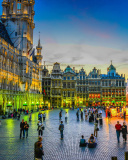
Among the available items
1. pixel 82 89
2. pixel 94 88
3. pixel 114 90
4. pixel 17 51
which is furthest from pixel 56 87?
pixel 17 51

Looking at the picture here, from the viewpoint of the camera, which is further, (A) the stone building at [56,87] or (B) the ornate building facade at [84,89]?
(B) the ornate building facade at [84,89]

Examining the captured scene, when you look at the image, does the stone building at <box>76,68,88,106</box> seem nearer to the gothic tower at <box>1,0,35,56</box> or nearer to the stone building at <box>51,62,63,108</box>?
the stone building at <box>51,62,63,108</box>

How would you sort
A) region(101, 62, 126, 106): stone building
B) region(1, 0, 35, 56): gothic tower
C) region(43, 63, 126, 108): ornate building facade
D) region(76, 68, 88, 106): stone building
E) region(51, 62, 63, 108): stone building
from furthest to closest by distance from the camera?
region(101, 62, 126, 106): stone building → region(76, 68, 88, 106): stone building → region(43, 63, 126, 108): ornate building facade → region(51, 62, 63, 108): stone building → region(1, 0, 35, 56): gothic tower

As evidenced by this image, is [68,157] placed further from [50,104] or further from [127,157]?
[50,104]

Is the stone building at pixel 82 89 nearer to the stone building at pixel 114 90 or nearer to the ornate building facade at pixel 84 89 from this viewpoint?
the ornate building facade at pixel 84 89

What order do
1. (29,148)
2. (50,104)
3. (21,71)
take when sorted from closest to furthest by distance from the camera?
1. (29,148)
2. (21,71)
3. (50,104)

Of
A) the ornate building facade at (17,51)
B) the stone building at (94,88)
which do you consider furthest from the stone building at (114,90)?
the ornate building facade at (17,51)

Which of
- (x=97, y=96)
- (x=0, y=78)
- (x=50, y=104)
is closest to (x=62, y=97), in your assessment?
(x=50, y=104)

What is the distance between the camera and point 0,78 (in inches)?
1561

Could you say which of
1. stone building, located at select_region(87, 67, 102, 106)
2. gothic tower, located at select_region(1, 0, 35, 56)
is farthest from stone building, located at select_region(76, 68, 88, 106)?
gothic tower, located at select_region(1, 0, 35, 56)

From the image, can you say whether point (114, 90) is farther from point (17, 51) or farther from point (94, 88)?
point (17, 51)

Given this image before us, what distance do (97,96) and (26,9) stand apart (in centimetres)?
5320

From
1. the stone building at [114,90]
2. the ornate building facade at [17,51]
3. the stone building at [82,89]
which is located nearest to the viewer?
the ornate building facade at [17,51]

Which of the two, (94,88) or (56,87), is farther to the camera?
(94,88)
